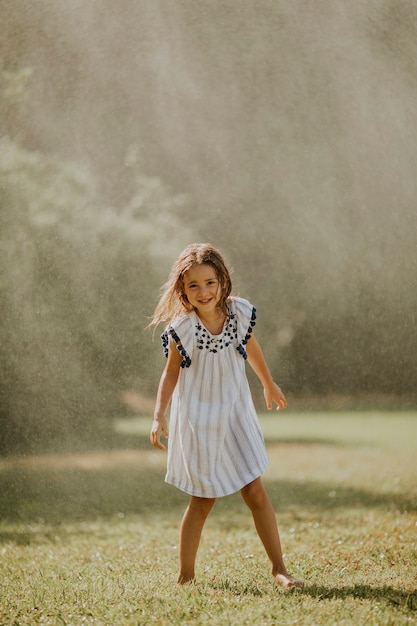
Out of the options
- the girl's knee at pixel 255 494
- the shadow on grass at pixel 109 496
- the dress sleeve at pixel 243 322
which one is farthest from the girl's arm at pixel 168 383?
the shadow on grass at pixel 109 496

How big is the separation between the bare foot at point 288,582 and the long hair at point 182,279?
1022mm

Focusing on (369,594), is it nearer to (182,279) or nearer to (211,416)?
(211,416)

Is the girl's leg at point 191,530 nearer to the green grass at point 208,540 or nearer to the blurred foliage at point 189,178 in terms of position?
the green grass at point 208,540

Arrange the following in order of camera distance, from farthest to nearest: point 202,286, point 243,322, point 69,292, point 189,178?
point 189,178 < point 69,292 < point 243,322 < point 202,286

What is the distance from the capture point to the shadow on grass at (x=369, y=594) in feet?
9.97

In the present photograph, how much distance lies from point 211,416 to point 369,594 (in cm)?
86

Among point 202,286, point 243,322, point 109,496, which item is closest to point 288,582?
point 243,322

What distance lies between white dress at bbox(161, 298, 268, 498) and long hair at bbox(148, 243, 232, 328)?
7 cm

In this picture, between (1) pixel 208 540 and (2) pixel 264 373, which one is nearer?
(2) pixel 264 373

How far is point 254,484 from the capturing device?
3.26 metres

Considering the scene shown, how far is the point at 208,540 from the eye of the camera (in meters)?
4.64

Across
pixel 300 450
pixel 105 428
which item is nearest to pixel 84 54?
pixel 105 428

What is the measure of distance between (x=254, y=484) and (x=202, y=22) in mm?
4391

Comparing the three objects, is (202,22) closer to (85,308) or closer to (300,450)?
(85,308)
